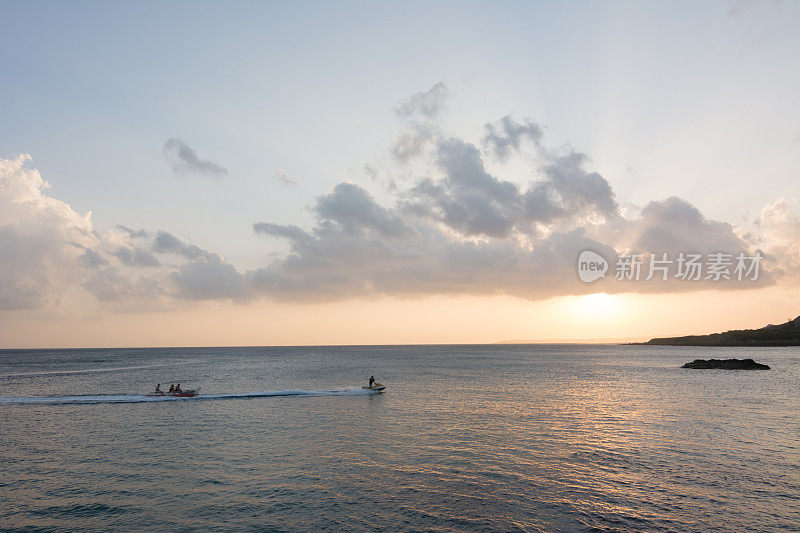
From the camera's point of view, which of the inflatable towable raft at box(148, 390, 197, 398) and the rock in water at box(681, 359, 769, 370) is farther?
the rock in water at box(681, 359, 769, 370)

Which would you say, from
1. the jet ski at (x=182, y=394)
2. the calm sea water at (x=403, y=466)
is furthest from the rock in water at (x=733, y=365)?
the jet ski at (x=182, y=394)

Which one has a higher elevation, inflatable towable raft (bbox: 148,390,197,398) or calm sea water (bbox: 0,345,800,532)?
calm sea water (bbox: 0,345,800,532)

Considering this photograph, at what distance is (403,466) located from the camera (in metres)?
31.9

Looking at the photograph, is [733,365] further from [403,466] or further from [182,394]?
[182,394]

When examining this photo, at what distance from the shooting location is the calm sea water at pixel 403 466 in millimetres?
23516

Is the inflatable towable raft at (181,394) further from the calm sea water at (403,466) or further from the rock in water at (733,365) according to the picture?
the rock in water at (733,365)

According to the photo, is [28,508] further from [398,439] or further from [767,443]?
[767,443]

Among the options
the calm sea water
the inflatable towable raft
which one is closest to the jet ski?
the inflatable towable raft

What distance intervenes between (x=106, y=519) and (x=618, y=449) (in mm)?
37514

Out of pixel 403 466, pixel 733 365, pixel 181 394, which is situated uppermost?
pixel 403 466

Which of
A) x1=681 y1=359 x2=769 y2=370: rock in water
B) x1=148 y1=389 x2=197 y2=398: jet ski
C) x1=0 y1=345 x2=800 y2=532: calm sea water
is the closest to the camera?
x1=0 y1=345 x2=800 y2=532: calm sea water

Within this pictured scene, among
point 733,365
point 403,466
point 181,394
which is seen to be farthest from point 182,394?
point 733,365

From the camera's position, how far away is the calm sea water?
926 inches

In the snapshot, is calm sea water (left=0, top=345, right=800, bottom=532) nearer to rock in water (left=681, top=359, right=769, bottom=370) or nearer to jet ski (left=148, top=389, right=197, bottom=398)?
jet ski (left=148, top=389, right=197, bottom=398)
